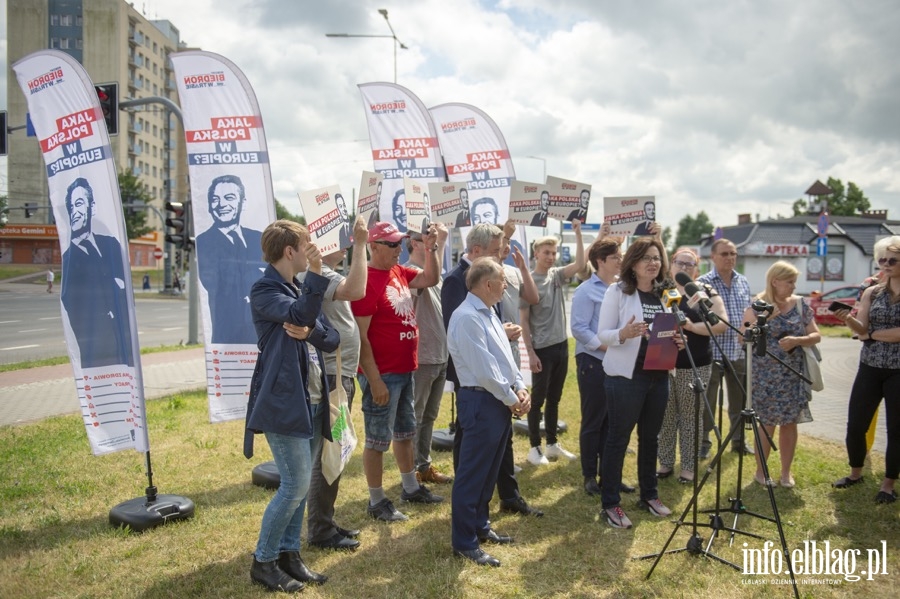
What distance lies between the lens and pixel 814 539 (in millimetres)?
4402

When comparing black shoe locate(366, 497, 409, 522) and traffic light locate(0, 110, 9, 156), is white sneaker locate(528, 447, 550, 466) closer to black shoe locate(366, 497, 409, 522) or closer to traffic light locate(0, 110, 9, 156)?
black shoe locate(366, 497, 409, 522)

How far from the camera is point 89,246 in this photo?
452 cm

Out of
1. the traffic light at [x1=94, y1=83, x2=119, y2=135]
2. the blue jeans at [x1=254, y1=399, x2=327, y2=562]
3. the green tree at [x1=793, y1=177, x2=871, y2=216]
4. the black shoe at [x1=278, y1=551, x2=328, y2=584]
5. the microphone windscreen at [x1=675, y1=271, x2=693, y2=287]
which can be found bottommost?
the black shoe at [x1=278, y1=551, x2=328, y2=584]

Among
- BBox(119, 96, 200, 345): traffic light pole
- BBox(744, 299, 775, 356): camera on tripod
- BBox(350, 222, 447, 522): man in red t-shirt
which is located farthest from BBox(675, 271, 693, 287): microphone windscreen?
BBox(119, 96, 200, 345): traffic light pole

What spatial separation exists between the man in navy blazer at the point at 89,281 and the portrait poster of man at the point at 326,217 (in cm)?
161

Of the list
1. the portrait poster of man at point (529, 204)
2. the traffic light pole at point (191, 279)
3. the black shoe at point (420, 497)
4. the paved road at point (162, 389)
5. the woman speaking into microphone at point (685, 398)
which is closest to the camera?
the black shoe at point (420, 497)

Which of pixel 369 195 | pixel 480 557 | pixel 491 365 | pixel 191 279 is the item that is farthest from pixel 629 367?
pixel 191 279

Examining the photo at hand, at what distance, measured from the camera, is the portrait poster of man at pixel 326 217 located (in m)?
3.90

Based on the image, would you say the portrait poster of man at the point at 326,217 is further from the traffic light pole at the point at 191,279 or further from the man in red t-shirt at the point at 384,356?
the traffic light pole at the point at 191,279

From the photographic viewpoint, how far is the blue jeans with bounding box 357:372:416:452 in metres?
4.47

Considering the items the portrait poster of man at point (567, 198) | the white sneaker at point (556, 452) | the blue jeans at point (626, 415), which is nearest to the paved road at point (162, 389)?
the white sneaker at point (556, 452)

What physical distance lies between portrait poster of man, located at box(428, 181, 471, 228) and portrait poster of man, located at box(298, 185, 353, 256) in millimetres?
1834

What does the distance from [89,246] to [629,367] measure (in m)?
3.98

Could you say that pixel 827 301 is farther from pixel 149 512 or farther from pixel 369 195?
pixel 149 512
